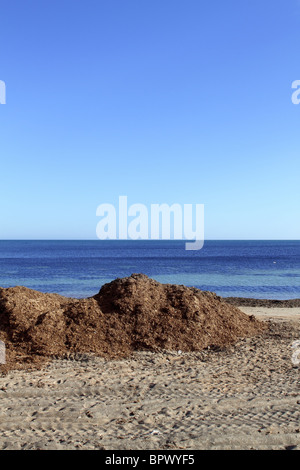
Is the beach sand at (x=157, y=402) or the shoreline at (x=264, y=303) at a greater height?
the beach sand at (x=157, y=402)

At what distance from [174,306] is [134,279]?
175 cm

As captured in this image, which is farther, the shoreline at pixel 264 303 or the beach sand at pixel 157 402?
the shoreline at pixel 264 303

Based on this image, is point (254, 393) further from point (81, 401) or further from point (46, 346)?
point (46, 346)

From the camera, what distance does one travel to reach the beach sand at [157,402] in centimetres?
588

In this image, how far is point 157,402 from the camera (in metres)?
7.36

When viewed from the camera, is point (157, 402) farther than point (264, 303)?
No

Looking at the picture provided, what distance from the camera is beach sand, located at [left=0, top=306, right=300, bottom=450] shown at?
19.3 ft

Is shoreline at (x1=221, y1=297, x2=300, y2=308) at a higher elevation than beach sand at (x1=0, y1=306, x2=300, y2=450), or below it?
below

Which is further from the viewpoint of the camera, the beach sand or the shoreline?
the shoreline

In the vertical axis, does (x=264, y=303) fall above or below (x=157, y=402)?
below

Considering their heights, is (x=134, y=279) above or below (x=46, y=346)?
above
